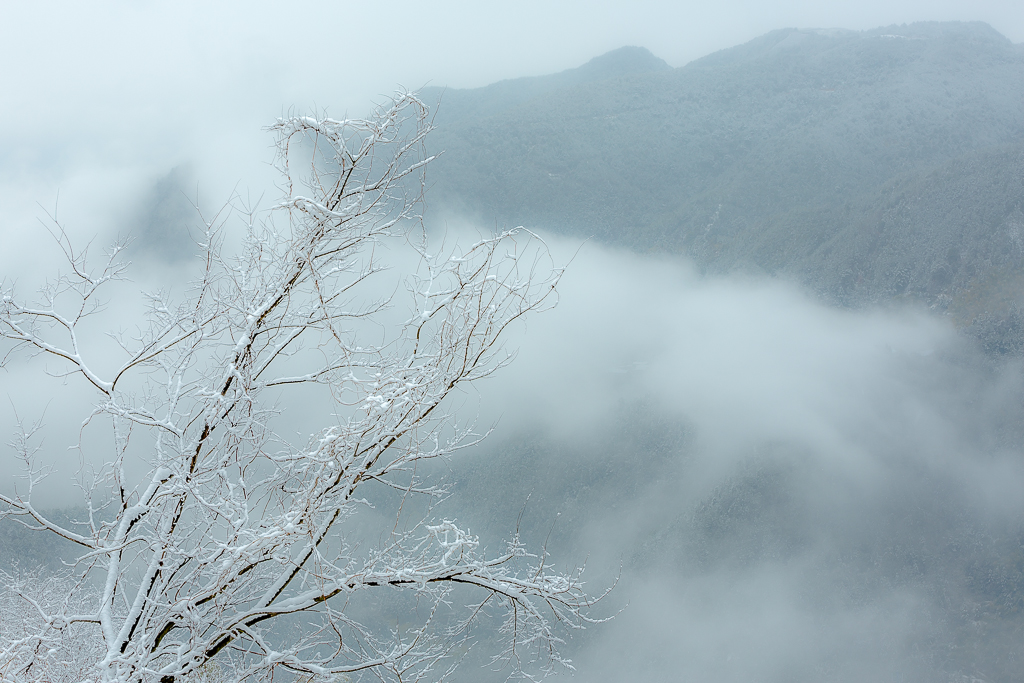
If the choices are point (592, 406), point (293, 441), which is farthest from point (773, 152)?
point (293, 441)

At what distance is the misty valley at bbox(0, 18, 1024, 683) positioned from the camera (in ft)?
10.3

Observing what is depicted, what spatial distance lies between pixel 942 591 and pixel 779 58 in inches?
3885

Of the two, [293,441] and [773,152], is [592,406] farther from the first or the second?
[293,441]

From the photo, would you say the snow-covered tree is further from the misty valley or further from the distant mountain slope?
the distant mountain slope

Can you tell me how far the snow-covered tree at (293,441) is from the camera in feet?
9.83

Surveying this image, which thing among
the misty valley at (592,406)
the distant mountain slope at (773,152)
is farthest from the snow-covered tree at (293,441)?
the distant mountain slope at (773,152)

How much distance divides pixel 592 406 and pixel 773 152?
5117 centimetres

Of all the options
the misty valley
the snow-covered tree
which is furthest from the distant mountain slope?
the snow-covered tree

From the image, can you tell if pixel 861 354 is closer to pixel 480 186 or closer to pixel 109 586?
pixel 480 186

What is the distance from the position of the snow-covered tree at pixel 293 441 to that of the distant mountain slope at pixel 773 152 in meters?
69.3

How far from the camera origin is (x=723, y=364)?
3172 inches

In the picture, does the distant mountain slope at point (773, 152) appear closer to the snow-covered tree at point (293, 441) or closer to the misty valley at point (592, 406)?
the misty valley at point (592, 406)

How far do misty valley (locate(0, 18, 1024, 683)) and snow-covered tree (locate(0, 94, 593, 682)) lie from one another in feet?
0.09

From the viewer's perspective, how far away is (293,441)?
3520 millimetres
